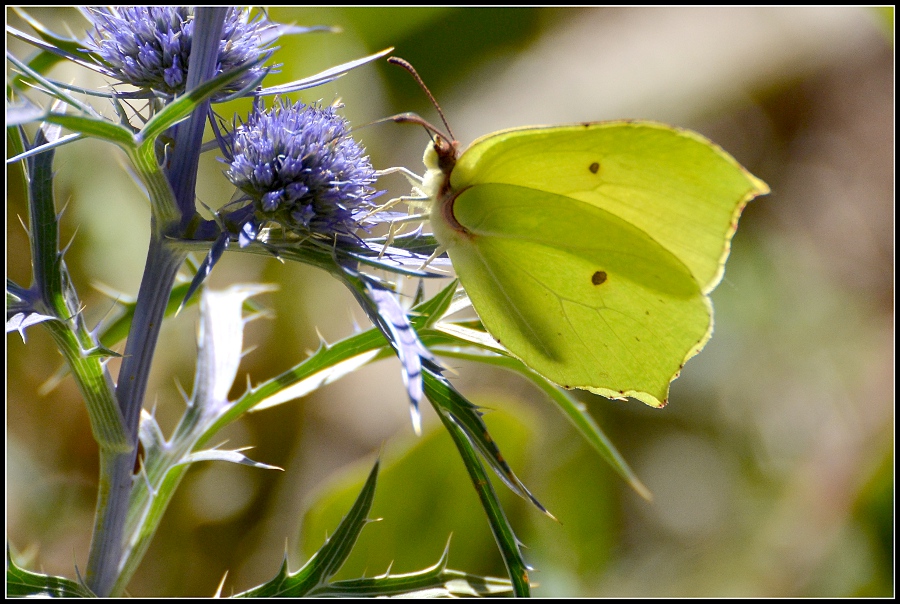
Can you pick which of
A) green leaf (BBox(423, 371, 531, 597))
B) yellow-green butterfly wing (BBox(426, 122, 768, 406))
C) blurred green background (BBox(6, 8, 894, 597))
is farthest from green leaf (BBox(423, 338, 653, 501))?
blurred green background (BBox(6, 8, 894, 597))

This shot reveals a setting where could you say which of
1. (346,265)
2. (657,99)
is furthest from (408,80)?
(346,265)

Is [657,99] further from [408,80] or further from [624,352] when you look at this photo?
[624,352]

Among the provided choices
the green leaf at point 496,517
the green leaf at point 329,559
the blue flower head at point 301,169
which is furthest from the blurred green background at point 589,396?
the green leaf at point 496,517

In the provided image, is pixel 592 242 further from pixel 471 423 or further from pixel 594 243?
pixel 471 423

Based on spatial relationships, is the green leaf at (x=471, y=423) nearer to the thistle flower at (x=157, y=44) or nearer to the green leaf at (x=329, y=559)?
the green leaf at (x=329, y=559)

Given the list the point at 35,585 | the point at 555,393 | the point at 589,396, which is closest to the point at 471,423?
the point at 555,393
